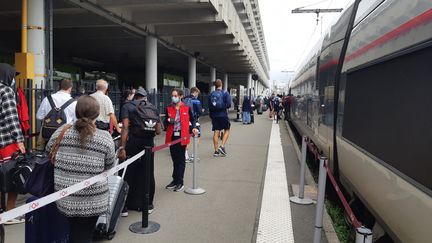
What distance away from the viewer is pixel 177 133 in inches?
247

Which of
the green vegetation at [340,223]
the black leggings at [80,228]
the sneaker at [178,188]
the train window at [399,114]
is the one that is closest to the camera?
the train window at [399,114]

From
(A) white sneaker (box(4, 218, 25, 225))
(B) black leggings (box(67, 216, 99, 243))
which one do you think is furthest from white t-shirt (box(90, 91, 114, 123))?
(B) black leggings (box(67, 216, 99, 243))

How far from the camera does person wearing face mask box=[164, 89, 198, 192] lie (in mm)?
6129

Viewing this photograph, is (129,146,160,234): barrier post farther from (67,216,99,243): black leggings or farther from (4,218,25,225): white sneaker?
(4,218,25,225): white sneaker

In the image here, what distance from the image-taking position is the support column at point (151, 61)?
1556 cm

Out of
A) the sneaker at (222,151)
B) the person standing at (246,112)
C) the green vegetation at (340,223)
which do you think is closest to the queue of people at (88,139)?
the green vegetation at (340,223)

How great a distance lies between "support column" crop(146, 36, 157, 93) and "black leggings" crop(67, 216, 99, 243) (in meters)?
12.2

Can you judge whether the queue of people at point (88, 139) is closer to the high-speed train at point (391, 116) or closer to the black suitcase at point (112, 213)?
the black suitcase at point (112, 213)

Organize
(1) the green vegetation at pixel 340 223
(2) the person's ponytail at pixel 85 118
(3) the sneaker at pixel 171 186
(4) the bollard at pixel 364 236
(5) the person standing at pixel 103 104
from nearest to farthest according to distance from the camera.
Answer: (4) the bollard at pixel 364 236 < (2) the person's ponytail at pixel 85 118 < (1) the green vegetation at pixel 340 223 < (5) the person standing at pixel 103 104 < (3) the sneaker at pixel 171 186

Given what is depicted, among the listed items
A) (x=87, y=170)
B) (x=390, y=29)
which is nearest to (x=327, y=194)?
(x=390, y=29)

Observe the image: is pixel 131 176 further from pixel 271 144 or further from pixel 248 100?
pixel 248 100

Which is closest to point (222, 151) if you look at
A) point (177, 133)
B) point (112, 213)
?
point (177, 133)

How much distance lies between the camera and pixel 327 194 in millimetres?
6762

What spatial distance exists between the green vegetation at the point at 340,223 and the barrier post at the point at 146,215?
231 centimetres
